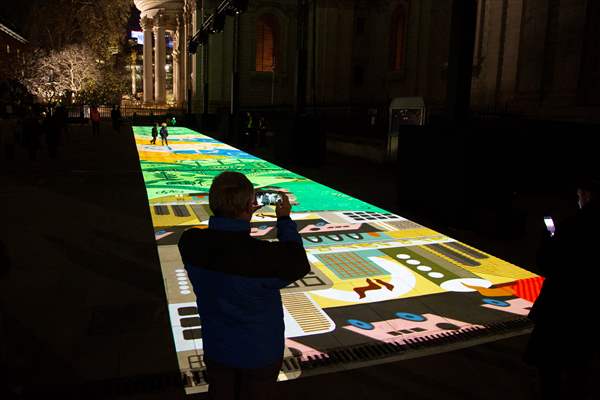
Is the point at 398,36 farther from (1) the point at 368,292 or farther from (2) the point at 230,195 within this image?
(2) the point at 230,195

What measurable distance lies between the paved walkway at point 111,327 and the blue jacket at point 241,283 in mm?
1426

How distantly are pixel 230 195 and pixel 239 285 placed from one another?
41 cm

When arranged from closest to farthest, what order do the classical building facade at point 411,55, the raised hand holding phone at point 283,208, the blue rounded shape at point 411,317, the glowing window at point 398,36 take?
the raised hand holding phone at point 283,208
the blue rounded shape at point 411,317
the classical building facade at point 411,55
the glowing window at point 398,36

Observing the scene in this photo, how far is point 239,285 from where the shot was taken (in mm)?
2381

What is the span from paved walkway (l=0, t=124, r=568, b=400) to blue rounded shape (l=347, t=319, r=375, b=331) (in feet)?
2.43

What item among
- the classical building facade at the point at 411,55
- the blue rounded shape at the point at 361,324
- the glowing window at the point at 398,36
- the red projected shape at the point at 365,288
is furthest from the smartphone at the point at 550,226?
the glowing window at the point at 398,36

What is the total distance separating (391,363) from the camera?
4.27 m

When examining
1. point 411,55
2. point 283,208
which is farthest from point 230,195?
point 411,55

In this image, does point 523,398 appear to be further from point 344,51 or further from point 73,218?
point 344,51

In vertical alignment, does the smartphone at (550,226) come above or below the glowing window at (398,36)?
below

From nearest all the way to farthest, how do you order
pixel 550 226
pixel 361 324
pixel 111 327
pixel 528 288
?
1. pixel 550 226
2. pixel 111 327
3. pixel 361 324
4. pixel 528 288

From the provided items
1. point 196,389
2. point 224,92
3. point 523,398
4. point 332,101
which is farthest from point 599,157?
point 224,92

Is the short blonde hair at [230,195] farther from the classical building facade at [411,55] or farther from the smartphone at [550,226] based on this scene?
the classical building facade at [411,55]

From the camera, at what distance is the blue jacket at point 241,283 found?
7.73 ft
